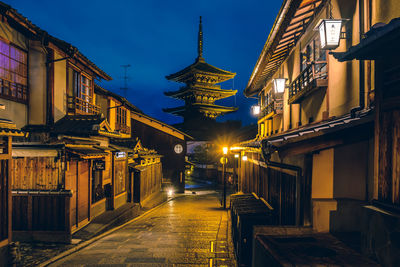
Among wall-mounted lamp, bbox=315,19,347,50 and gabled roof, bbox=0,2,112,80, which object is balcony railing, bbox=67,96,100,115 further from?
wall-mounted lamp, bbox=315,19,347,50

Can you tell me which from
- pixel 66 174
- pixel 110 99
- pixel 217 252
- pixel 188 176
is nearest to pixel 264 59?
pixel 217 252

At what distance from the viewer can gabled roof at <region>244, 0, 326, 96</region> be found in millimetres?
8250

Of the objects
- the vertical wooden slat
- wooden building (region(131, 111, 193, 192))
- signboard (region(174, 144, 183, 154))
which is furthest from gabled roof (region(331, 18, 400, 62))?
signboard (region(174, 144, 183, 154))

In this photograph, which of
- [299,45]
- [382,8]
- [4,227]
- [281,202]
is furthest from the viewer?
[299,45]

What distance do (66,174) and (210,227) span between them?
317 inches

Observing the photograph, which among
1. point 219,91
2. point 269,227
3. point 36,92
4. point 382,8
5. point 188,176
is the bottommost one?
point 188,176

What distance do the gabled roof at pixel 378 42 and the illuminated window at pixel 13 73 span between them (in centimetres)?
1260

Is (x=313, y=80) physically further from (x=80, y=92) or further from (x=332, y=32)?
(x=80, y=92)

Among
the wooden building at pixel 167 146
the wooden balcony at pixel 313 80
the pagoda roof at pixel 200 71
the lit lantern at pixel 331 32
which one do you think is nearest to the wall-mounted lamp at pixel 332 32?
the lit lantern at pixel 331 32

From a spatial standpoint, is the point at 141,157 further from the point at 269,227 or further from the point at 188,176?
the point at 188,176

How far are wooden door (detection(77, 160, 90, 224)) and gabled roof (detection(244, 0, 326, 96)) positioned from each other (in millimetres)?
11384

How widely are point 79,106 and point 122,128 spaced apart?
10.00 meters

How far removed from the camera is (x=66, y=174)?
10.9 metres

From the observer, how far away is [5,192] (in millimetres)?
7840
